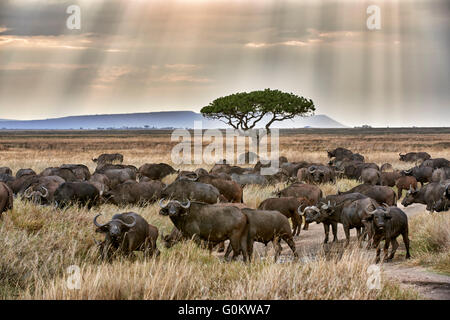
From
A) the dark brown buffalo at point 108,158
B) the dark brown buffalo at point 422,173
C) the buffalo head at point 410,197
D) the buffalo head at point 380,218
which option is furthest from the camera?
the dark brown buffalo at point 108,158

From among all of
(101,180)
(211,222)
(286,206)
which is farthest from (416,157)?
(211,222)

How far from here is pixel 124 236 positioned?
34.5 feet

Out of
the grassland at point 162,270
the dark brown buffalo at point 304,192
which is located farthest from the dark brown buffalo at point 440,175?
the grassland at point 162,270

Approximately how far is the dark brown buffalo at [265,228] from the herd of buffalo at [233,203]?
0.07 ft

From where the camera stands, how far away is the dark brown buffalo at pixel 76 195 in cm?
1552

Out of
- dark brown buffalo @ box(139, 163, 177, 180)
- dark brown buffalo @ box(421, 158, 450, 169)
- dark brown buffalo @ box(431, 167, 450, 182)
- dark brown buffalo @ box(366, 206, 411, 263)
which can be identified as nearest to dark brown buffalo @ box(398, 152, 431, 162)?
dark brown buffalo @ box(421, 158, 450, 169)

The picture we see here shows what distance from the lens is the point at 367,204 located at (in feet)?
43.9

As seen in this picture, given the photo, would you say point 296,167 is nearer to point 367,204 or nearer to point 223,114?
point 367,204

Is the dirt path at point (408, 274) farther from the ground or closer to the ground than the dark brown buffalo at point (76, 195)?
closer to the ground

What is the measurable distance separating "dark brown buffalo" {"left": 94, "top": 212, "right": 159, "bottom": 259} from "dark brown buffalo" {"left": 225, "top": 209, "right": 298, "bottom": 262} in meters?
1.72

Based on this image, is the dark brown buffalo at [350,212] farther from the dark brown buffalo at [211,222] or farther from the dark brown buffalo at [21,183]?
the dark brown buffalo at [21,183]

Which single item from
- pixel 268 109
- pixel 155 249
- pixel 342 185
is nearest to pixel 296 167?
pixel 342 185
